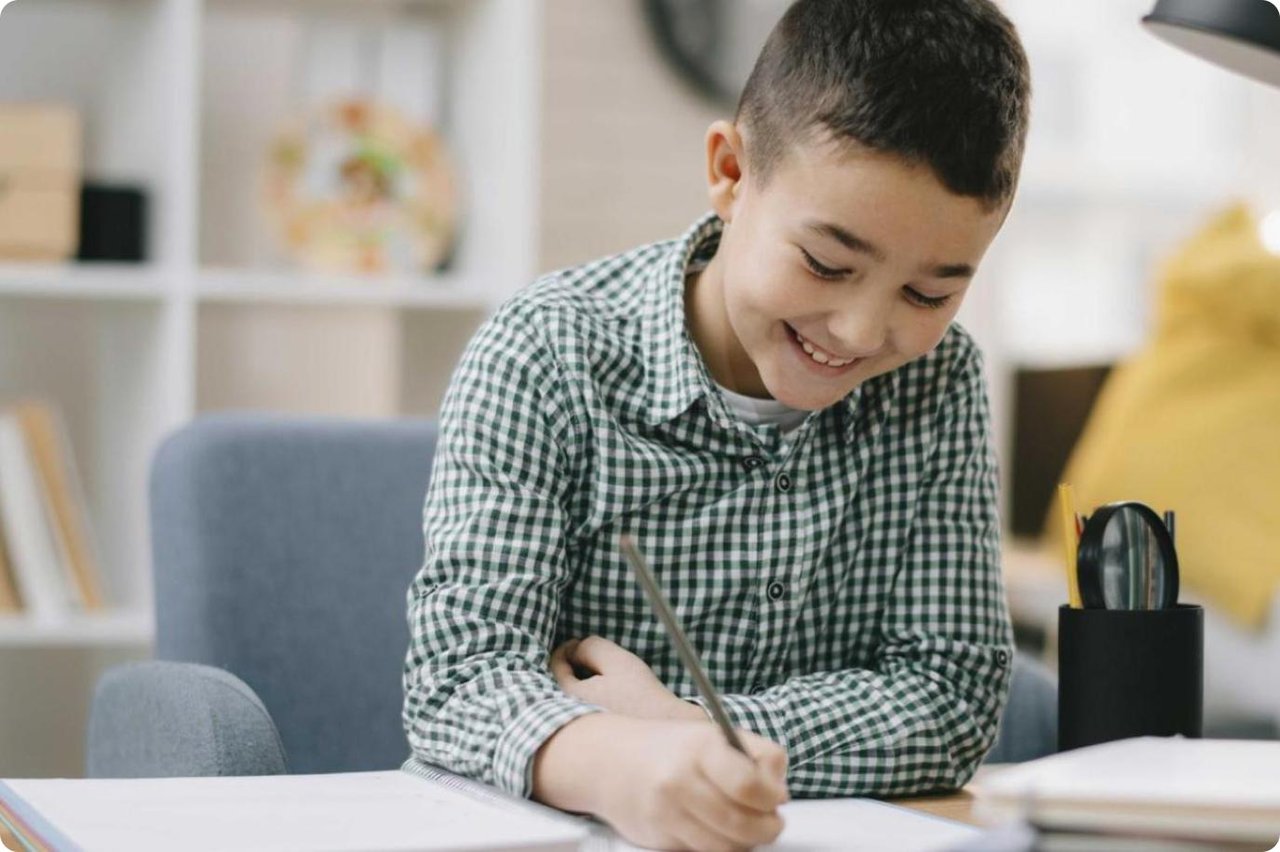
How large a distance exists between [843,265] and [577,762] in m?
0.32

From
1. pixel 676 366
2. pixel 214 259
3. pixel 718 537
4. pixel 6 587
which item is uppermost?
pixel 214 259

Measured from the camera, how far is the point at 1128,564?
1038 millimetres

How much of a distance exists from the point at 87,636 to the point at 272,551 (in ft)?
3.03

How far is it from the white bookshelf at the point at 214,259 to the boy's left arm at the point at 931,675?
126 cm

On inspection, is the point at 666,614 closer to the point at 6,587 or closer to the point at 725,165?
the point at 725,165

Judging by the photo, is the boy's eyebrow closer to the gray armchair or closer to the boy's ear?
the boy's ear

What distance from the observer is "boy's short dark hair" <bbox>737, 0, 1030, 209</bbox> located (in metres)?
1.00

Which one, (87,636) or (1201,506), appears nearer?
(87,636)

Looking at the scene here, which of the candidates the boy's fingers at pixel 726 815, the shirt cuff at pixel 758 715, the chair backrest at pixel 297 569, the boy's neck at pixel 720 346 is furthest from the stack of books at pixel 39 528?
the boy's fingers at pixel 726 815

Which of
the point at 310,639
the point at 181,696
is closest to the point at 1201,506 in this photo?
the point at 310,639

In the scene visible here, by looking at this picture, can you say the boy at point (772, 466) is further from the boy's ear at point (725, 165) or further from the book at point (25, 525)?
the book at point (25, 525)

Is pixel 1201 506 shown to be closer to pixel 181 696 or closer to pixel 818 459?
pixel 818 459

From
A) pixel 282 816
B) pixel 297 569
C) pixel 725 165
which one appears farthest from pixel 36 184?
pixel 282 816

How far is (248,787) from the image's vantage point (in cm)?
95
